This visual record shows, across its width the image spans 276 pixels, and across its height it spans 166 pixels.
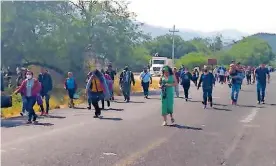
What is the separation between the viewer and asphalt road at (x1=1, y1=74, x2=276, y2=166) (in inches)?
410

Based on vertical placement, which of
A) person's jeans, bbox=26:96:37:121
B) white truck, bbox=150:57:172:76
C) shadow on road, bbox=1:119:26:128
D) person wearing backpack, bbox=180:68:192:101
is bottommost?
shadow on road, bbox=1:119:26:128

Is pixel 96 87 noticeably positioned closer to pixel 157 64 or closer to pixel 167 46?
pixel 157 64

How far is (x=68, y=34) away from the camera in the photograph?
41.3 meters

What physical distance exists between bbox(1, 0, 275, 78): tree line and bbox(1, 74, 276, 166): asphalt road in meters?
18.7

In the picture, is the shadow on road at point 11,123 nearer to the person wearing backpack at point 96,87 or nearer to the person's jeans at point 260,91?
the person wearing backpack at point 96,87

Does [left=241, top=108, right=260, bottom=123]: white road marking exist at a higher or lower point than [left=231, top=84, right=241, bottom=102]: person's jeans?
lower

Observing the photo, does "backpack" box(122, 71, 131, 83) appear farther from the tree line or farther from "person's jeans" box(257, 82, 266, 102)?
the tree line

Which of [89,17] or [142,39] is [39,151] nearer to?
[89,17]

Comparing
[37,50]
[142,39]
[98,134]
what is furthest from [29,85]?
[142,39]

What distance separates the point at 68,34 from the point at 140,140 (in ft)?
95.2

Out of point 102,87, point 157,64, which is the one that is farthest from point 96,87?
point 157,64

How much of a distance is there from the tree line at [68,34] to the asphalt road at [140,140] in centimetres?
1873

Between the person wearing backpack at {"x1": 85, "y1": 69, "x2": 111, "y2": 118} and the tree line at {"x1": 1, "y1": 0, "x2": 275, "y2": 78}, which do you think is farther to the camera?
the tree line at {"x1": 1, "y1": 0, "x2": 275, "y2": 78}

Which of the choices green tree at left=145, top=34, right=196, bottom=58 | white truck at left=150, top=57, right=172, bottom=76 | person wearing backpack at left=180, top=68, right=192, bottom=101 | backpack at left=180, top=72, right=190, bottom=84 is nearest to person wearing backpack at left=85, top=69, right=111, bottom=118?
person wearing backpack at left=180, top=68, right=192, bottom=101
